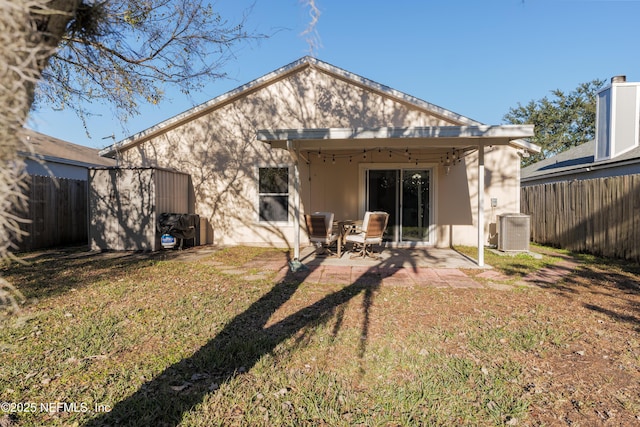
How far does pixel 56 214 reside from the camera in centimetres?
989

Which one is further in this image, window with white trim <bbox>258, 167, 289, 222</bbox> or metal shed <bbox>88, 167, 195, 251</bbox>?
window with white trim <bbox>258, 167, 289, 222</bbox>

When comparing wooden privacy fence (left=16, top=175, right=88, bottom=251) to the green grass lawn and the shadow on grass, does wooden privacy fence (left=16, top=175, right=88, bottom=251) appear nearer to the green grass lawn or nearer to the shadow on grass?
the green grass lawn

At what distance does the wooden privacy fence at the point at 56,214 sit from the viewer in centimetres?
911

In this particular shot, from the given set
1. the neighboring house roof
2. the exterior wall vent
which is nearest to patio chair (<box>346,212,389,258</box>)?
the neighboring house roof

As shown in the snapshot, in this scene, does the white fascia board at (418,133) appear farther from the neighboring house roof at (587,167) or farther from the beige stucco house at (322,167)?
the neighboring house roof at (587,167)

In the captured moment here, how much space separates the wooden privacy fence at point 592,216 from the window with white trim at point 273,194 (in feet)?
26.4

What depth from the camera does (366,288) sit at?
17.6 ft

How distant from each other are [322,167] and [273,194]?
165 centimetres

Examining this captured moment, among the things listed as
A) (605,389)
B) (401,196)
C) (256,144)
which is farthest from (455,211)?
(605,389)

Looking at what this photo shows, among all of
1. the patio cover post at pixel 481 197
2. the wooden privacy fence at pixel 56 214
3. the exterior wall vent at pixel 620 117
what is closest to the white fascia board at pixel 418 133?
the patio cover post at pixel 481 197

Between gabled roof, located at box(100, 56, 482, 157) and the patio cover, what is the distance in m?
2.49

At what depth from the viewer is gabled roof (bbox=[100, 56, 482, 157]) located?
362 inches

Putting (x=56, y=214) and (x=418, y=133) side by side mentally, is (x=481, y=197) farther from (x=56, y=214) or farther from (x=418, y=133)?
(x=56, y=214)

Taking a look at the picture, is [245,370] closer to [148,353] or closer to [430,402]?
[148,353]
